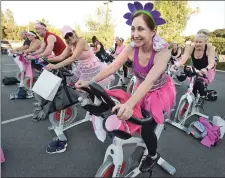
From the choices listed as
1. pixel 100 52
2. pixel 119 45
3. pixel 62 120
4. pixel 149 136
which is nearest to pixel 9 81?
pixel 100 52

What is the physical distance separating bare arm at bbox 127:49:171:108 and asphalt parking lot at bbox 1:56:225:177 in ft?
4.48

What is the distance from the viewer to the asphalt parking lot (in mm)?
2576

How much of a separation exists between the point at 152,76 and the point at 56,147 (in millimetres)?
1926

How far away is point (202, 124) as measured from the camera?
3.72 meters

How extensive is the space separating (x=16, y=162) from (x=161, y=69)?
215 cm

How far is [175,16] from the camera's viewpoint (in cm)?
2433

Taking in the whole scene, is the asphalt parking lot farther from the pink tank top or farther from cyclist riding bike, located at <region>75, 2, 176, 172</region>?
the pink tank top

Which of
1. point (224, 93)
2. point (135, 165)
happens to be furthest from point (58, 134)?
point (224, 93)

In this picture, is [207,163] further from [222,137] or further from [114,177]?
[114,177]

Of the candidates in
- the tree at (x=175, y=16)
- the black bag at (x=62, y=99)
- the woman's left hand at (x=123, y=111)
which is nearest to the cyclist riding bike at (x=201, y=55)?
the black bag at (x=62, y=99)

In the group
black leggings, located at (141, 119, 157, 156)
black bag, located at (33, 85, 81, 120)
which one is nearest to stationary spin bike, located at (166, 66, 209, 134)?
black leggings, located at (141, 119, 157, 156)

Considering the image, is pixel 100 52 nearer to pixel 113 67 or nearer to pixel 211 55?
pixel 211 55

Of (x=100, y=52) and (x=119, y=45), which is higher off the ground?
(x=119, y=45)

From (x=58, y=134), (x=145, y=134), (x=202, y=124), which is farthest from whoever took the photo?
(x=202, y=124)
